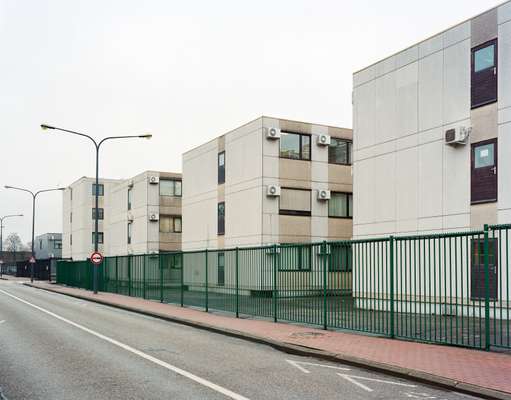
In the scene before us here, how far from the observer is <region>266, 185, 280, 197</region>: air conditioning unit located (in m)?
30.9

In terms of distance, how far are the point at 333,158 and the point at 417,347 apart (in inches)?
923

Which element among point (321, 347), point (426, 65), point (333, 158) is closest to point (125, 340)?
point (321, 347)

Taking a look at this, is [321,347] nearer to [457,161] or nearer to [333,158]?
[457,161]

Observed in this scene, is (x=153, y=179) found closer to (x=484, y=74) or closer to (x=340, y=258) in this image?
(x=484, y=74)

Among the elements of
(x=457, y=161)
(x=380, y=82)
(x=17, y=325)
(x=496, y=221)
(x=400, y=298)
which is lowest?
(x=17, y=325)

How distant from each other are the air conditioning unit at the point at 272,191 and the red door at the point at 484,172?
13.3 metres

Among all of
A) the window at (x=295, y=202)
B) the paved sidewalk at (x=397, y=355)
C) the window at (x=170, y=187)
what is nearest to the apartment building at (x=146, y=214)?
the window at (x=170, y=187)

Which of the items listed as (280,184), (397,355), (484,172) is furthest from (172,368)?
(280,184)

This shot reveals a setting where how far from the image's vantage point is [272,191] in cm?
3092

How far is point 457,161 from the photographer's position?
64.8ft

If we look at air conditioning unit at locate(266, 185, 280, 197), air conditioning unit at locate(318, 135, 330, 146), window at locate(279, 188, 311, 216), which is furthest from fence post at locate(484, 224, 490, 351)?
air conditioning unit at locate(318, 135, 330, 146)

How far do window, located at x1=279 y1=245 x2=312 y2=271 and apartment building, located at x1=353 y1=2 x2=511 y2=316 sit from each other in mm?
2791

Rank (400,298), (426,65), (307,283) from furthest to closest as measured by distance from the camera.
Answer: (426,65), (307,283), (400,298)

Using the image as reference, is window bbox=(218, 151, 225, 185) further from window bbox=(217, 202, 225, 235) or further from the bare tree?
the bare tree
